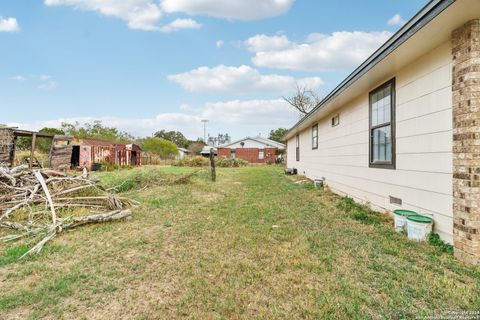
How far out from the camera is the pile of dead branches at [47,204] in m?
4.26

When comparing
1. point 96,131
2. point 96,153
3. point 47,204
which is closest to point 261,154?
point 96,153

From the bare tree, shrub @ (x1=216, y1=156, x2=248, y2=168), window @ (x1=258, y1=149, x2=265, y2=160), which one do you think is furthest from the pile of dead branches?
window @ (x1=258, y1=149, x2=265, y2=160)

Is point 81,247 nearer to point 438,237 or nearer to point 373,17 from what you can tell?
point 438,237

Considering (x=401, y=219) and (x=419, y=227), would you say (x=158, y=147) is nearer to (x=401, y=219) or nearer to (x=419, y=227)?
(x=401, y=219)

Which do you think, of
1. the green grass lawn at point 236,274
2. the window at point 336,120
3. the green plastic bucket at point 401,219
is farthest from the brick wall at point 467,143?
the window at point 336,120

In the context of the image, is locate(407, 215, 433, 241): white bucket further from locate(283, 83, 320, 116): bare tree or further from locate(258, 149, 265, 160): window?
locate(258, 149, 265, 160): window

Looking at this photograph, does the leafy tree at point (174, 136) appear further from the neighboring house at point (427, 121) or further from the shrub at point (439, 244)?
the shrub at point (439, 244)

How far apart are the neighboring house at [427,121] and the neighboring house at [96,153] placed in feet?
54.1

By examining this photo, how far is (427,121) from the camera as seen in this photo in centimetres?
376

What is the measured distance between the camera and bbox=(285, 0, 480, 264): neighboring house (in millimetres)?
2857

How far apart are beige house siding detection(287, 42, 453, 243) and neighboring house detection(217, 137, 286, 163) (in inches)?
1140

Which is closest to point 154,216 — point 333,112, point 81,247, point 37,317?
point 81,247

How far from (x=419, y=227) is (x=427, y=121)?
4.99ft

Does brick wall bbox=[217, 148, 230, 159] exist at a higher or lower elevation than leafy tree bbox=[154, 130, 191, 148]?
lower
